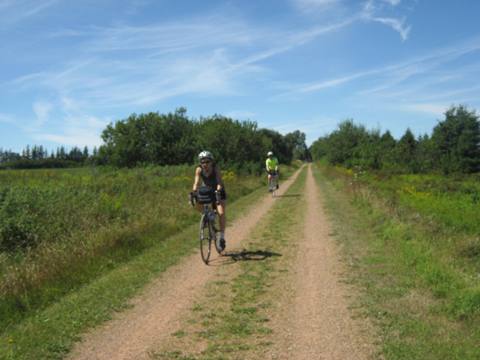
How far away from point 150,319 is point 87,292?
182cm

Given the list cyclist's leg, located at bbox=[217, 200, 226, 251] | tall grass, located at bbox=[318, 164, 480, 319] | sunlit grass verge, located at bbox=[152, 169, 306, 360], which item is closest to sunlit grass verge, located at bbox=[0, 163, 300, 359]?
cyclist's leg, located at bbox=[217, 200, 226, 251]

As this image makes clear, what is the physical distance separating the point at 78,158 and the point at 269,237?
13327 centimetres

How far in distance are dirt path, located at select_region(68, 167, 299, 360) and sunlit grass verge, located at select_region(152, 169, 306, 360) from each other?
227mm

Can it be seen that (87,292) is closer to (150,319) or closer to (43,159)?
(150,319)

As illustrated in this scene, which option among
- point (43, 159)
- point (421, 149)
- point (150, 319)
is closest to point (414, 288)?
point (150, 319)

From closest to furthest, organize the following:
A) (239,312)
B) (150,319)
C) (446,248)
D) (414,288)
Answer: (150,319) → (239,312) → (414,288) → (446,248)

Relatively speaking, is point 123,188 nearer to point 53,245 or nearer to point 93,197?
point 93,197

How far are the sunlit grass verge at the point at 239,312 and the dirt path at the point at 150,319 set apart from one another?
0.23 m

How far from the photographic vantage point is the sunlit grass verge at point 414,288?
15.7 ft

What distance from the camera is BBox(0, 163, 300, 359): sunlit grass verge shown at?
5.13m

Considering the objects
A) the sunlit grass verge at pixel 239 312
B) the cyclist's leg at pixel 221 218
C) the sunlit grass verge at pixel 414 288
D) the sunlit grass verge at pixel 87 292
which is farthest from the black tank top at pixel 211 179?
the sunlit grass verge at pixel 414 288

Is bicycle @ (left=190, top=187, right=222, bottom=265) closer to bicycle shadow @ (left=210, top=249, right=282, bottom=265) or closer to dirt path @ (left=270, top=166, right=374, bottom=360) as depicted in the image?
bicycle shadow @ (left=210, top=249, right=282, bottom=265)

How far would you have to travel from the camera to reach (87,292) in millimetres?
7078

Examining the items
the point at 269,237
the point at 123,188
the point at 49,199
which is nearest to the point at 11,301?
the point at 269,237
